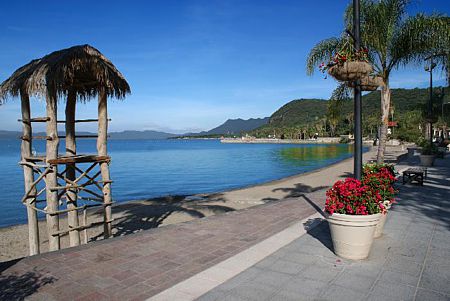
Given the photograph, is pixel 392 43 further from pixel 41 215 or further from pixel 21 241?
pixel 41 215

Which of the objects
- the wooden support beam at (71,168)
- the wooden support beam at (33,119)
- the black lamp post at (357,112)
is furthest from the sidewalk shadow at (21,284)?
the black lamp post at (357,112)

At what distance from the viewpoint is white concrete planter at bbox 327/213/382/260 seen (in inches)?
171

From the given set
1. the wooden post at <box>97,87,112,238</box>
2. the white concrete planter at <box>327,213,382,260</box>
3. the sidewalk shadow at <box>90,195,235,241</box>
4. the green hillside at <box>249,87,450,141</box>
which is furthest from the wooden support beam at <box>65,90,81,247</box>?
the green hillside at <box>249,87,450,141</box>

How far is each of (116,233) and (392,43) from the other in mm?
10954

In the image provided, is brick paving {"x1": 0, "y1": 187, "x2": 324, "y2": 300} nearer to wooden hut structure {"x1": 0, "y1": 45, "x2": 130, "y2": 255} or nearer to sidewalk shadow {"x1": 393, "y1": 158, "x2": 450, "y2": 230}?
wooden hut structure {"x1": 0, "y1": 45, "x2": 130, "y2": 255}

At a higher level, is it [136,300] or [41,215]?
[136,300]

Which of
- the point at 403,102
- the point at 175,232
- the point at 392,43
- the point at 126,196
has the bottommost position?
the point at 126,196

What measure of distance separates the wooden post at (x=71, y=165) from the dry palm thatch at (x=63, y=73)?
689mm

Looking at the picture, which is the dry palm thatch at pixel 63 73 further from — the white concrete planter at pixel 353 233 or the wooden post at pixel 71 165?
the white concrete planter at pixel 353 233

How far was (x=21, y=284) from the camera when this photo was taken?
4.12m

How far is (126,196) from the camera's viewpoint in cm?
2069

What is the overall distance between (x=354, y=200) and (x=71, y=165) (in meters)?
6.40

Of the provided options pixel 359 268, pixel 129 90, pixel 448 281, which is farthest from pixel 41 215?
pixel 448 281

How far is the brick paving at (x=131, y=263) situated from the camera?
155 inches
